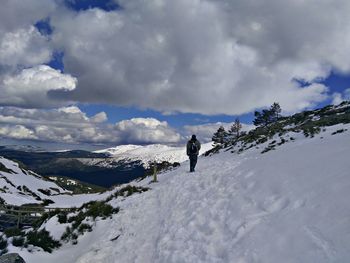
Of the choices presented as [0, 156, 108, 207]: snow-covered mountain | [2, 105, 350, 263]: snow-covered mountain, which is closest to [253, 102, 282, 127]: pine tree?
[0, 156, 108, 207]: snow-covered mountain

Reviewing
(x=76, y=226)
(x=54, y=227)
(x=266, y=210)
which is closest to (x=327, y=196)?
(x=266, y=210)

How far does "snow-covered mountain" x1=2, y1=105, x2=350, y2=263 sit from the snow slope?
24 mm

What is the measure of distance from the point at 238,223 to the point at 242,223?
163 millimetres

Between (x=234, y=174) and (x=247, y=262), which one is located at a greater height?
(x=234, y=174)

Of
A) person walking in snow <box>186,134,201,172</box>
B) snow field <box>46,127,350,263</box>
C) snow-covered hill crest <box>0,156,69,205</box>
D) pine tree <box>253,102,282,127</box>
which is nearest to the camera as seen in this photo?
snow field <box>46,127,350,263</box>

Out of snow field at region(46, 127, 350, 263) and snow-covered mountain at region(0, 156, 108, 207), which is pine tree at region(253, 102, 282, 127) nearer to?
snow-covered mountain at region(0, 156, 108, 207)

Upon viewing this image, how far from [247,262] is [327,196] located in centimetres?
288

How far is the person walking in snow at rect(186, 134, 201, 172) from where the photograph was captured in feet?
81.4

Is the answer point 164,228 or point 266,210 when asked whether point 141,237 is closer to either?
point 164,228

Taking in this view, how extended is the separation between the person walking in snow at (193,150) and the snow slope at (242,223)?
7.46 meters

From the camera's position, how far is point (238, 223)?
33.2 feet

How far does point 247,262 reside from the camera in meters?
7.80

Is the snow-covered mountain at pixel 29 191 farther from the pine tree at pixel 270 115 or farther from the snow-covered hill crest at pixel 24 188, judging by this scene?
the pine tree at pixel 270 115

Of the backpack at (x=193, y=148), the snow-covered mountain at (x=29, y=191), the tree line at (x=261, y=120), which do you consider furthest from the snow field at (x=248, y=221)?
the tree line at (x=261, y=120)
